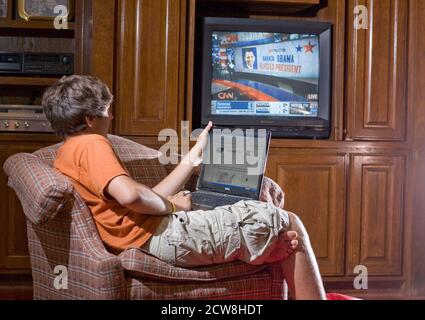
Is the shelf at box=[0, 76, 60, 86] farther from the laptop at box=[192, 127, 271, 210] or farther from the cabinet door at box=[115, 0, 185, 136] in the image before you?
the laptop at box=[192, 127, 271, 210]

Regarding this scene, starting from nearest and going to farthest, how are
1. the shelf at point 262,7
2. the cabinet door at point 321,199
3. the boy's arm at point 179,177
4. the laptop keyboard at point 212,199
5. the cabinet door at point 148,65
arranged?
the boy's arm at point 179,177, the laptop keyboard at point 212,199, the cabinet door at point 148,65, the cabinet door at point 321,199, the shelf at point 262,7

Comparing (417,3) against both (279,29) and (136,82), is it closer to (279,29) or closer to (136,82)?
(279,29)

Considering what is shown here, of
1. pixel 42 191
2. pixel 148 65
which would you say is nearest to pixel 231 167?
pixel 42 191

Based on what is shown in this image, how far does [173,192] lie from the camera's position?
2543 millimetres

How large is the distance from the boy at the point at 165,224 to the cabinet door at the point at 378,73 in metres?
1.52

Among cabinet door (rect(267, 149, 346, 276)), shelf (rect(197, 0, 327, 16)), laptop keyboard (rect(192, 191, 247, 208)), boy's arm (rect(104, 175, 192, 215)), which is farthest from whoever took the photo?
shelf (rect(197, 0, 327, 16))

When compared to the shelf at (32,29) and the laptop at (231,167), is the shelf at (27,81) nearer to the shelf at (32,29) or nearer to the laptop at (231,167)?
the shelf at (32,29)

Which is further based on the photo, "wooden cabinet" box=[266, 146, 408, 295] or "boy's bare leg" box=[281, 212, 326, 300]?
"wooden cabinet" box=[266, 146, 408, 295]

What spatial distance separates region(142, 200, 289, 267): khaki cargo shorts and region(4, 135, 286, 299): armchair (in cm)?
5

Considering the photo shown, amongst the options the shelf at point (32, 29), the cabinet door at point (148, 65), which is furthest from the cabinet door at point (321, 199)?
the shelf at point (32, 29)

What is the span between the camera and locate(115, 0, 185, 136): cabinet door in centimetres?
352

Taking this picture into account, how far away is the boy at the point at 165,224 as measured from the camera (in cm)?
230

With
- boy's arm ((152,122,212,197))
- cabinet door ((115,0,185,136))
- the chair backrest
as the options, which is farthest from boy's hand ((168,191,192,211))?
cabinet door ((115,0,185,136))

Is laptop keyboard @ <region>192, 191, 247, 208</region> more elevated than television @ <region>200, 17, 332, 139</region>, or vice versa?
television @ <region>200, 17, 332, 139</region>
